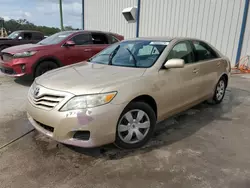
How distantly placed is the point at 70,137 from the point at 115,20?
1306cm

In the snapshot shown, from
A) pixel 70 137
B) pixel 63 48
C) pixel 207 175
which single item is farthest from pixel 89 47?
pixel 207 175

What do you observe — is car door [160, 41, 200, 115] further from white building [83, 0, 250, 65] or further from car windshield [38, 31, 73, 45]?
white building [83, 0, 250, 65]

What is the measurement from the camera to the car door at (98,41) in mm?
7055

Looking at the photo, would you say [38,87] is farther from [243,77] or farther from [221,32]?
[221,32]

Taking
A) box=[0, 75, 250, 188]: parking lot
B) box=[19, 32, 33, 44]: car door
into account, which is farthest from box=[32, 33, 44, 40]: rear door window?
box=[0, 75, 250, 188]: parking lot

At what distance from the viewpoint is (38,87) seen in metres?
2.82

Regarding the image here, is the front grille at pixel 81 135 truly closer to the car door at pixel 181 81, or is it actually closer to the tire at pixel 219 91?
the car door at pixel 181 81

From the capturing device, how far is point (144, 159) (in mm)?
2701

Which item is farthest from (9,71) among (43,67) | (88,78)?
(88,78)

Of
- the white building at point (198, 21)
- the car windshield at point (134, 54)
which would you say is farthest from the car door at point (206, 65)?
the white building at point (198, 21)

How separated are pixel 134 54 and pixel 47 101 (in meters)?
1.55

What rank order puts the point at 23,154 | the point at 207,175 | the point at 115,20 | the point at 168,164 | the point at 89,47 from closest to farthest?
the point at 207,175 < the point at 168,164 < the point at 23,154 < the point at 89,47 < the point at 115,20

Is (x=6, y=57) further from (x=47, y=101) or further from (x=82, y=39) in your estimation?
(x=47, y=101)

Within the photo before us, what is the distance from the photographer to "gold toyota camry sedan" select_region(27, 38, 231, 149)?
7.99 feet
